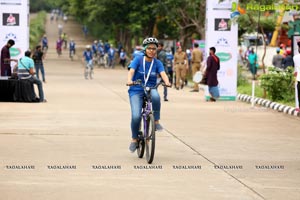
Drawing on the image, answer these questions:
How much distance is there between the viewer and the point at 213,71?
2614 cm

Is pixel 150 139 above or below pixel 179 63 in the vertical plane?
below

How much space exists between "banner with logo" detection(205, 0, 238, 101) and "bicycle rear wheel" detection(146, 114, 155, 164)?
14948 millimetres

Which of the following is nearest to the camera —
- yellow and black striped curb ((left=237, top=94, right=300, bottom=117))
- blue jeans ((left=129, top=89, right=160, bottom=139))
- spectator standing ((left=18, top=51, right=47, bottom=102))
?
blue jeans ((left=129, top=89, right=160, bottom=139))

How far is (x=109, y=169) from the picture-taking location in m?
11.2

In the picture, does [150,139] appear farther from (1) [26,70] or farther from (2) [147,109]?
(1) [26,70]

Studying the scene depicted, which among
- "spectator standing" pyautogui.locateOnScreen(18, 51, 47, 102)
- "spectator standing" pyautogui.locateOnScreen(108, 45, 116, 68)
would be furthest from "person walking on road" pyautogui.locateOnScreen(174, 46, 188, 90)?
"spectator standing" pyautogui.locateOnScreen(108, 45, 116, 68)

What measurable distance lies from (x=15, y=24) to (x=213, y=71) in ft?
Answer: 24.0

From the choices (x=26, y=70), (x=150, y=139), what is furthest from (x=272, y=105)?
(x=150, y=139)

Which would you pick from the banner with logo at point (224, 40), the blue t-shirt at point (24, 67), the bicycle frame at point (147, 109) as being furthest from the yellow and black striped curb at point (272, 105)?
the bicycle frame at point (147, 109)

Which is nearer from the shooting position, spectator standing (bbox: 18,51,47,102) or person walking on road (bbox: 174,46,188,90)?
spectator standing (bbox: 18,51,47,102)

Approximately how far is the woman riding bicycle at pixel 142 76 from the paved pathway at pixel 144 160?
604mm

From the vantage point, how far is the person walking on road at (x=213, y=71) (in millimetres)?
26141

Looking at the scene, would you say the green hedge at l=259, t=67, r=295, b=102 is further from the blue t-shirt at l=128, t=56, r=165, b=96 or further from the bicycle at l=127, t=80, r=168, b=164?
the bicycle at l=127, t=80, r=168, b=164

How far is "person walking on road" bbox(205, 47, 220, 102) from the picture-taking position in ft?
85.8
